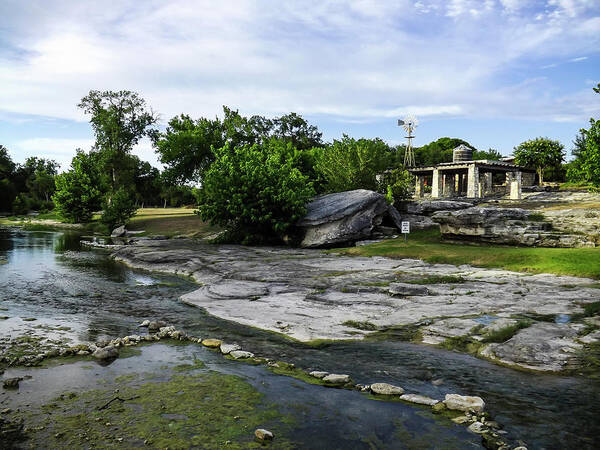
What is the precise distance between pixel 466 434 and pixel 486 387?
206cm

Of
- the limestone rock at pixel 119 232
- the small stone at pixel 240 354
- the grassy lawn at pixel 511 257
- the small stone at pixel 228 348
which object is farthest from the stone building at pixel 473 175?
the small stone at pixel 240 354

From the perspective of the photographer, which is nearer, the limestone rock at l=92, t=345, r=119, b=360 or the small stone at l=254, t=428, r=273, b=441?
the small stone at l=254, t=428, r=273, b=441

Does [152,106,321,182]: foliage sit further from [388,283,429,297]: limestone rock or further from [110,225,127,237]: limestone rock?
[388,283,429,297]: limestone rock

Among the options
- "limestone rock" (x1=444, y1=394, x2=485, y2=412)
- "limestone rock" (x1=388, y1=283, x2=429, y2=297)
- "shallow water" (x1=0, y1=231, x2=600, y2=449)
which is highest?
"limestone rock" (x1=388, y1=283, x2=429, y2=297)

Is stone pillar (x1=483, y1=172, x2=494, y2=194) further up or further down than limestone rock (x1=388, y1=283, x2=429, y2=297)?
further up

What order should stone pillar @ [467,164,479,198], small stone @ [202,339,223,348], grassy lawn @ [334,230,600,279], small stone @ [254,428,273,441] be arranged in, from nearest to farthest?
small stone @ [254,428,273,441]
small stone @ [202,339,223,348]
grassy lawn @ [334,230,600,279]
stone pillar @ [467,164,479,198]

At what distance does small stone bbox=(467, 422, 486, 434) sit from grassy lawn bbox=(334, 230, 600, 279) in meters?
13.8

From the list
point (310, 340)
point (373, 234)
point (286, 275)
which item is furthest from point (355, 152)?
point (310, 340)

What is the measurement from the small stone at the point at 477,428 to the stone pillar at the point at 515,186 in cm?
5527

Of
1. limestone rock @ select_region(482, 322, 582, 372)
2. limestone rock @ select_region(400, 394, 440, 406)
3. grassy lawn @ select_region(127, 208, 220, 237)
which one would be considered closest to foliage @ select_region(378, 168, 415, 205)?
grassy lawn @ select_region(127, 208, 220, 237)

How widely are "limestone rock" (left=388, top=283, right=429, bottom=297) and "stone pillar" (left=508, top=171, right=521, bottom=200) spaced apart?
46.0 metres

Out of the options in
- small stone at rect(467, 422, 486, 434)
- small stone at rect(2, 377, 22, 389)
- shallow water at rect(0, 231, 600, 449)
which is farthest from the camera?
small stone at rect(2, 377, 22, 389)

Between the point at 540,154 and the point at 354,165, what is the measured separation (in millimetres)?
47495

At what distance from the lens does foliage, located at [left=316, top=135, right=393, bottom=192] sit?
45719 millimetres
